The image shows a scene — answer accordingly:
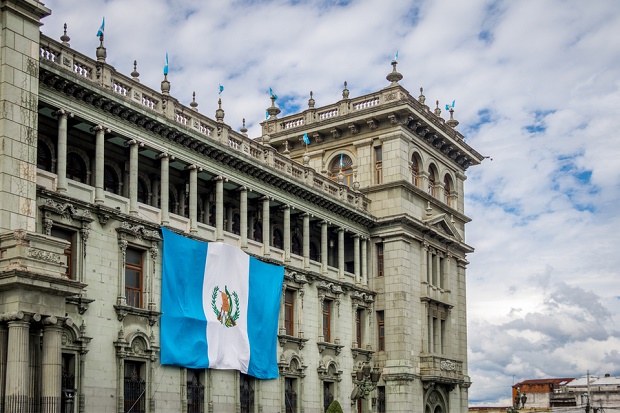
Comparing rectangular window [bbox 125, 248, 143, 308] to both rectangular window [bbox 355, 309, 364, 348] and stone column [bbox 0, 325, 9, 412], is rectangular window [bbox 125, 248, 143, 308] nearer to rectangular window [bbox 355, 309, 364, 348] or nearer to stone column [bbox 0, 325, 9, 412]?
stone column [bbox 0, 325, 9, 412]

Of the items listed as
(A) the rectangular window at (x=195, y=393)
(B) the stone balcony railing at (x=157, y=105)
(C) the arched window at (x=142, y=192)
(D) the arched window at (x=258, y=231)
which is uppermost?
(B) the stone balcony railing at (x=157, y=105)

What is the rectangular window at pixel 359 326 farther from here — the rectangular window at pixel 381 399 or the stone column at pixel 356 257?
the rectangular window at pixel 381 399

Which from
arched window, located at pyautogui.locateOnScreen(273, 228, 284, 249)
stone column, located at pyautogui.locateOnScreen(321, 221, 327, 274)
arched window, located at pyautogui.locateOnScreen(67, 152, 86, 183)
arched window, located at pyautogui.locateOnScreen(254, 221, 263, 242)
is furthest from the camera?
stone column, located at pyautogui.locateOnScreen(321, 221, 327, 274)

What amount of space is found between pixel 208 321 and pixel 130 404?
5798mm

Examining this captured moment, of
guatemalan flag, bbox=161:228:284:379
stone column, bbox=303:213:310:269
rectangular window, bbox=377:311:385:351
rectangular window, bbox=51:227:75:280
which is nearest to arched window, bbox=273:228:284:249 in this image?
stone column, bbox=303:213:310:269

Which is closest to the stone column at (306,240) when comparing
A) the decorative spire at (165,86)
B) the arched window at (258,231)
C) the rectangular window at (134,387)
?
the arched window at (258,231)

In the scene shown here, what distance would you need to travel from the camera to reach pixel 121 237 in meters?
37.1

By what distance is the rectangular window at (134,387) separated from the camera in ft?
120

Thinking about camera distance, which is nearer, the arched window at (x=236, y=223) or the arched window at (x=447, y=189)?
the arched window at (x=236, y=223)

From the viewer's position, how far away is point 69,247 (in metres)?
34.7

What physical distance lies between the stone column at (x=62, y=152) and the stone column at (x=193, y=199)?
25.6ft

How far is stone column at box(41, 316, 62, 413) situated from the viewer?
1040 inches

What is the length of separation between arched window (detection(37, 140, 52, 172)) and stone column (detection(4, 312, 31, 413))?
37.8 feet

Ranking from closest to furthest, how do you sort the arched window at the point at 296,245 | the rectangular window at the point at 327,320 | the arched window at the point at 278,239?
the arched window at the point at 278,239 → the rectangular window at the point at 327,320 → the arched window at the point at 296,245
